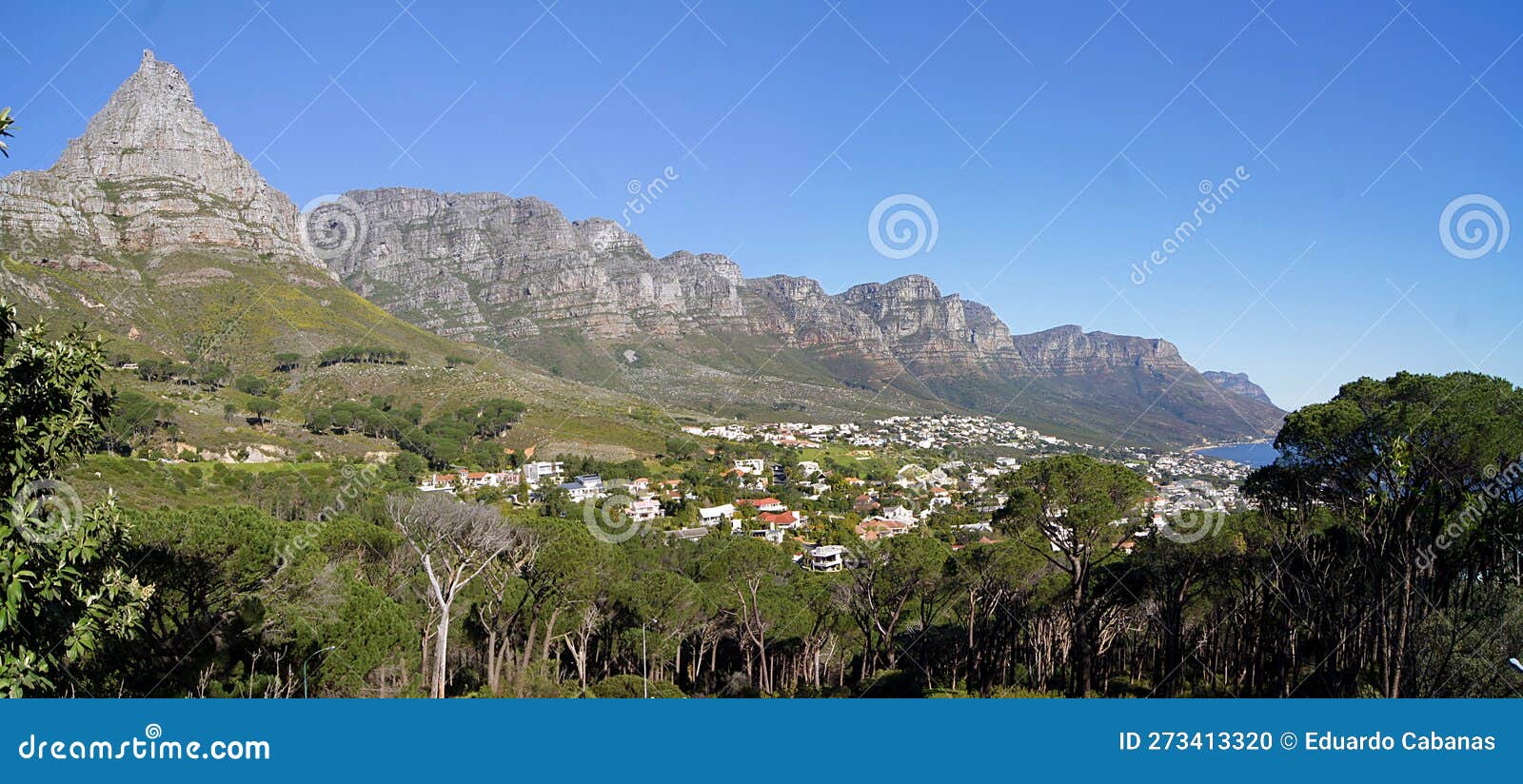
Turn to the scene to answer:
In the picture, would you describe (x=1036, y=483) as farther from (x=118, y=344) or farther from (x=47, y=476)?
(x=118, y=344)

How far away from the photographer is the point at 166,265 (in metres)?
77.2

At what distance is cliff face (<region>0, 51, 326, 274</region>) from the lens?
7638 centimetres

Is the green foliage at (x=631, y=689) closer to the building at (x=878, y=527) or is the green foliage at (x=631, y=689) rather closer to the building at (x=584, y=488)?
the building at (x=584, y=488)

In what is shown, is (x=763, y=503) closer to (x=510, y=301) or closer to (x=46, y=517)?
(x=46, y=517)

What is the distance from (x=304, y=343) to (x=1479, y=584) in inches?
3100

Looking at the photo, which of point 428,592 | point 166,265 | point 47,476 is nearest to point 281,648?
point 428,592

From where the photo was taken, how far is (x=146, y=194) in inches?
3467

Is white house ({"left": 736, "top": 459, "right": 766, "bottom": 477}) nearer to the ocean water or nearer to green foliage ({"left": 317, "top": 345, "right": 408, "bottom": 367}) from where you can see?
green foliage ({"left": 317, "top": 345, "right": 408, "bottom": 367})
